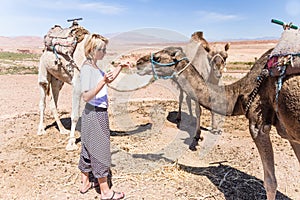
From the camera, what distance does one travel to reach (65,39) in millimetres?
6406

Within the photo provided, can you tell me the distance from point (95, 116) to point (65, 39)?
3.00 meters

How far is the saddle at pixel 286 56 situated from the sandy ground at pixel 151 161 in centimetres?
209

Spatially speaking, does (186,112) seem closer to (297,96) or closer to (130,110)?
(130,110)

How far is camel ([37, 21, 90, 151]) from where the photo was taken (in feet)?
20.0

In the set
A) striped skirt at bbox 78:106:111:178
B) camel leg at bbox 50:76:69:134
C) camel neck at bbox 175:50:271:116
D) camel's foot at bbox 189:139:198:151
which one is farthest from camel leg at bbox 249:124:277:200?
camel leg at bbox 50:76:69:134

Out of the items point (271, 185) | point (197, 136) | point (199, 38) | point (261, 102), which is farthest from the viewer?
point (199, 38)

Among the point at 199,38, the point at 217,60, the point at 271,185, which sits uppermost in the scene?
the point at 199,38

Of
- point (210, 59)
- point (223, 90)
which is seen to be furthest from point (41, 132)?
point (223, 90)

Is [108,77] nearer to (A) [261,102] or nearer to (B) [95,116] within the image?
(B) [95,116]

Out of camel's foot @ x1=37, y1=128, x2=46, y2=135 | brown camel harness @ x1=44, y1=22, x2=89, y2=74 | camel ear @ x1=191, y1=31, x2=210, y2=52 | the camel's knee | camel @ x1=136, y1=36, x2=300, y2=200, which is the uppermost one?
camel ear @ x1=191, y1=31, x2=210, y2=52

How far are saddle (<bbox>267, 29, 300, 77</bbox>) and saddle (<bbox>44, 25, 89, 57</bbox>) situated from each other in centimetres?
421

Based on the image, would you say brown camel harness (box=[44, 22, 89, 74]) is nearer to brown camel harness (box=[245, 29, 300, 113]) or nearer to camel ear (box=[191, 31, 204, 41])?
camel ear (box=[191, 31, 204, 41])

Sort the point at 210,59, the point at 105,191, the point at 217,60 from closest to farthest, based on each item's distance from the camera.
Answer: the point at 105,191 → the point at 217,60 → the point at 210,59

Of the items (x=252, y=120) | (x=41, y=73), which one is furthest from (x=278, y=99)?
(x=41, y=73)
